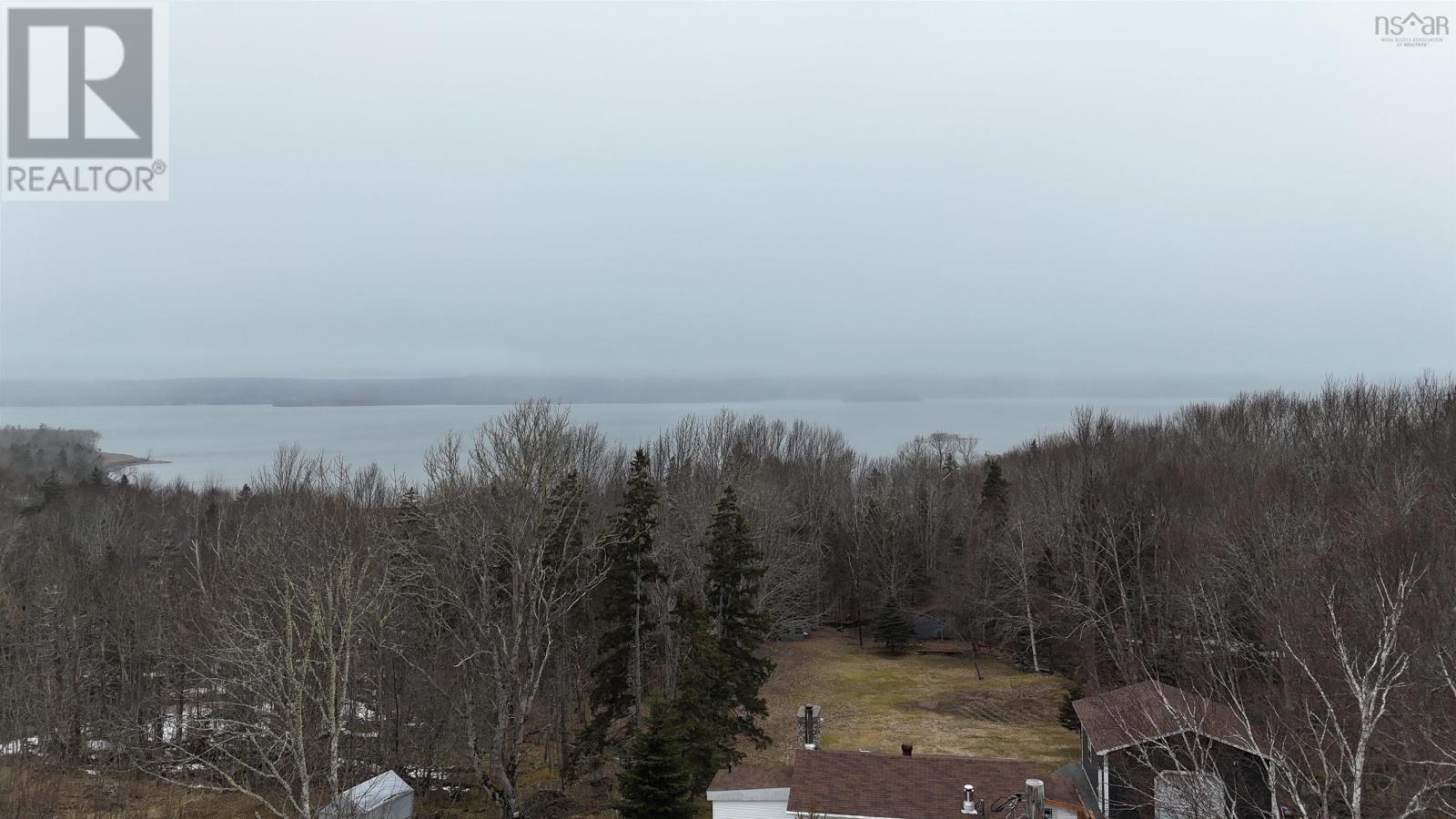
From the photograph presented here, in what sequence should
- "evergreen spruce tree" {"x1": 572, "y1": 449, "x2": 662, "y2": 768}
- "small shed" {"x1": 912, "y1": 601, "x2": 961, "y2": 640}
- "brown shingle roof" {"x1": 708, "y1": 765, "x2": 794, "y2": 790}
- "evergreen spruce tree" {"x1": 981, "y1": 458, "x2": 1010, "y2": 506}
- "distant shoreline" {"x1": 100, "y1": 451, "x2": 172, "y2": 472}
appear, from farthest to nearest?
"distant shoreline" {"x1": 100, "y1": 451, "x2": 172, "y2": 472} → "evergreen spruce tree" {"x1": 981, "y1": 458, "x2": 1010, "y2": 506} → "small shed" {"x1": 912, "y1": 601, "x2": 961, "y2": 640} → "evergreen spruce tree" {"x1": 572, "y1": 449, "x2": 662, "y2": 768} → "brown shingle roof" {"x1": 708, "y1": 765, "x2": 794, "y2": 790}

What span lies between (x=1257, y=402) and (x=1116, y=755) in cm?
5009

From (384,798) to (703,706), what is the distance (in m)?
9.65

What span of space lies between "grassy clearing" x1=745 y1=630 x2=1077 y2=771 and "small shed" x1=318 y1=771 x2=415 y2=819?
12517mm

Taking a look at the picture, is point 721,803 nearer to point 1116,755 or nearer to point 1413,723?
point 1116,755

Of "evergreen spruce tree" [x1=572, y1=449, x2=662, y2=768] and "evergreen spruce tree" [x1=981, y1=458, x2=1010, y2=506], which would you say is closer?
"evergreen spruce tree" [x1=572, y1=449, x2=662, y2=768]

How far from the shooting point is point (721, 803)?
68.0ft

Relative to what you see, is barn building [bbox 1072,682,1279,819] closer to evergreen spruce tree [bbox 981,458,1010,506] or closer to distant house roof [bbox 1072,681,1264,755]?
distant house roof [bbox 1072,681,1264,755]

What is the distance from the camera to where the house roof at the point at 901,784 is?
18.8 meters

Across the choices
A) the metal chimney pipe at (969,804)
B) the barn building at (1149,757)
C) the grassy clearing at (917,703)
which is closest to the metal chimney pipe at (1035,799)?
the metal chimney pipe at (969,804)

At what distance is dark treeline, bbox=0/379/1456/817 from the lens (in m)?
18.6

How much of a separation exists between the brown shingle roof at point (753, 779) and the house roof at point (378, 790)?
9.67 meters

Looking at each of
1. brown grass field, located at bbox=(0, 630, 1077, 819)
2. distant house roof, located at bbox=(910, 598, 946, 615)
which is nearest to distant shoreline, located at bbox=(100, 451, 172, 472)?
brown grass field, located at bbox=(0, 630, 1077, 819)

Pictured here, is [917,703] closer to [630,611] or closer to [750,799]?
[630,611]

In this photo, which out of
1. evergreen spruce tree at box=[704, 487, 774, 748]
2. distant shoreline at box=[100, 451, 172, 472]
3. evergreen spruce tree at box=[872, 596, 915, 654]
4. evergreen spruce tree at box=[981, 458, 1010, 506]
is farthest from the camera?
distant shoreline at box=[100, 451, 172, 472]
